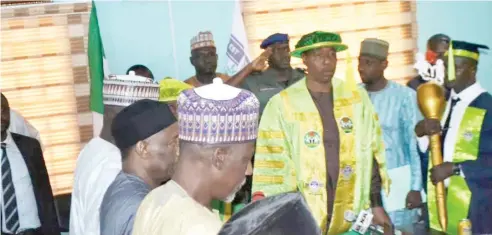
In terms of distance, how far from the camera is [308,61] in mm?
5512

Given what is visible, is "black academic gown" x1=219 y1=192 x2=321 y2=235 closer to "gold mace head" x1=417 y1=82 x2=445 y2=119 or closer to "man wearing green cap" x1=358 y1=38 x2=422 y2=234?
"gold mace head" x1=417 y1=82 x2=445 y2=119

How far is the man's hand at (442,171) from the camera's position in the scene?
581cm

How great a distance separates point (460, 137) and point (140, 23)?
11.4 feet

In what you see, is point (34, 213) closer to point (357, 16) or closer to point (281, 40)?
point (281, 40)

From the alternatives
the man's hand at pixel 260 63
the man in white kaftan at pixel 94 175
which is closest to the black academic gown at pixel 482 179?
the man's hand at pixel 260 63

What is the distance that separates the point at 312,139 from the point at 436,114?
1106 millimetres

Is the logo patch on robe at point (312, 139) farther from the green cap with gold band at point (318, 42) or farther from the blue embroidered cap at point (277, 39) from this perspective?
the blue embroidered cap at point (277, 39)

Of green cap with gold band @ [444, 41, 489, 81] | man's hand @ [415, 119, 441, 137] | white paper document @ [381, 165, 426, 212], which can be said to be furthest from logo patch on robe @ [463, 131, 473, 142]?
white paper document @ [381, 165, 426, 212]

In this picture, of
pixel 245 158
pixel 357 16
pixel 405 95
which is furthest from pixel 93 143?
pixel 357 16

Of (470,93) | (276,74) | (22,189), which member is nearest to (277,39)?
(276,74)

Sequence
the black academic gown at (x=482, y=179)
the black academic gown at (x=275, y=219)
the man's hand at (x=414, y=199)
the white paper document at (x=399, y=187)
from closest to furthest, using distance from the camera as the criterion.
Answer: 1. the black academic gown at (x=275, y=219)
2. the black academic gown at (x=482, y=179)
3. the man's hand at (x=414, y=199)
4. the white paper document at (x=399, y=187)

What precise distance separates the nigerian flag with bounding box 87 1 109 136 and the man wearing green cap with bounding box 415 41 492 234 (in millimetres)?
3010

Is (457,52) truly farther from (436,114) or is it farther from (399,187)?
(399,187)

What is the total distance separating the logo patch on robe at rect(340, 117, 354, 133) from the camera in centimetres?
539
